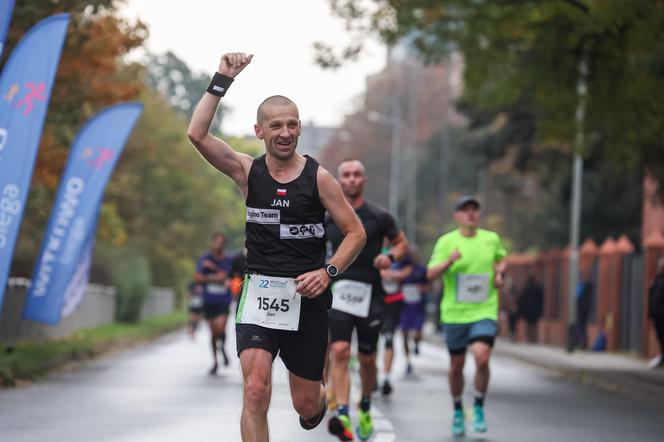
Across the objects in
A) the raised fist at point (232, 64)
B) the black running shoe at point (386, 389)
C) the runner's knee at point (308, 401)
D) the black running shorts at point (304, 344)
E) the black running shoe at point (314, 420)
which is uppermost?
the raised fist at point (232, 64)

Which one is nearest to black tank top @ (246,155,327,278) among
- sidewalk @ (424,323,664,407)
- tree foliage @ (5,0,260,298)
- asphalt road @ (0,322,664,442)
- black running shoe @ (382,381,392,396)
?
asphalt road @ (0,322,664,442)

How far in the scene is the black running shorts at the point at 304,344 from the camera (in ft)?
26.6

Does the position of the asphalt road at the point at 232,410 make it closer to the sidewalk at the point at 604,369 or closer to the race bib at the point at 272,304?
the sidewalk at the point at 604,369

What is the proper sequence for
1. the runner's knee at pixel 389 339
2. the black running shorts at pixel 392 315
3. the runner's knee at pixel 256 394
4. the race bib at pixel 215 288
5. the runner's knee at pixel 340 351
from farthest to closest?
the race bib at pixel 215 288, the runner's knee at pixel 389 339, the black running shorts at pixel 392 315, the runner's knee at pixel 340 351, the runner's knee at pixel 256 394

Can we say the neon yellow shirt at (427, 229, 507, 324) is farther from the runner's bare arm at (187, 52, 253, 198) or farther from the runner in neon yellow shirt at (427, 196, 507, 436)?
the runner's bare arm at (187, 52, 253, 198)

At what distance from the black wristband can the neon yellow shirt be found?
Answer: 15.7 feet

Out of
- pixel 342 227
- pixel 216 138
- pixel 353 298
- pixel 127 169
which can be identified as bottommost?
pixel 353 298

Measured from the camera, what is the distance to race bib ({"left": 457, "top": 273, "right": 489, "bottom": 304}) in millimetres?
12414

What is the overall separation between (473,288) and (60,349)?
43.7 feet

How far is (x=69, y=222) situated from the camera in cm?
2045

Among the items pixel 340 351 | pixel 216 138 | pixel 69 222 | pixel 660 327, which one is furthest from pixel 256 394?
pixel 660 327

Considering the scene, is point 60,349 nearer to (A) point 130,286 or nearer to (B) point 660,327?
(B) point 660,327

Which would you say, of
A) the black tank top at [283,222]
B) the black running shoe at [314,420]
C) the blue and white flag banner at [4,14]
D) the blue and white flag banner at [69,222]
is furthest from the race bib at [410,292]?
the black tank top at [283,222]

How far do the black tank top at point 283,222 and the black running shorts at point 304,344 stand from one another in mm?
287
